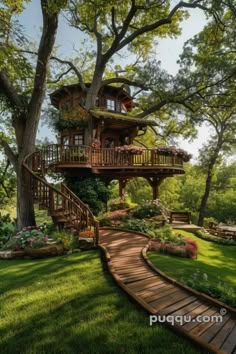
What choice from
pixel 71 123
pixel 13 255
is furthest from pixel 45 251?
pixel 71 123

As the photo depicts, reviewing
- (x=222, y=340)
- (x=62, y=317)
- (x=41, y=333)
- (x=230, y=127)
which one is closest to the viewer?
(x=222, y=340)

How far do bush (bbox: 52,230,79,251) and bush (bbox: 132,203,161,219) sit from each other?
5.55 meters

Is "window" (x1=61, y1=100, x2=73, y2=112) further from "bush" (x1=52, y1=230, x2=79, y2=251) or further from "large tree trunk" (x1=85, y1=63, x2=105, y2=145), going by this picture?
"bush" (x1=52, y1=230, x2=79, y2=251)

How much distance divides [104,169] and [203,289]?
1064cm

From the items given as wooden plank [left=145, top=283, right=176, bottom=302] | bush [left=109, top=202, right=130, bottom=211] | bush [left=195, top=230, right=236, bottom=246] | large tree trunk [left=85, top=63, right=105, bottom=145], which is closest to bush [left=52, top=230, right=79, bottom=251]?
wooden plank [left=145, top=283, right=176, bottom=302]

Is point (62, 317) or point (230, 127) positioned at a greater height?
point (230, 127)

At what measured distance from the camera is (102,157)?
1487 centimetres

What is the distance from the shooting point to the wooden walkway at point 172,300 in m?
3.47

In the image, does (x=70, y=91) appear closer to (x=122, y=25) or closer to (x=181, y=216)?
(x=122, y=25)

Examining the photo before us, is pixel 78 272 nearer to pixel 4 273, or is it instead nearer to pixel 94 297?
pixel 94 297

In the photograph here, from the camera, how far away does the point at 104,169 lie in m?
15.0

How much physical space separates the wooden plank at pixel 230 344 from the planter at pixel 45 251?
5.55m

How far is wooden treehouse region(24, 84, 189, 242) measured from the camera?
9773 mm

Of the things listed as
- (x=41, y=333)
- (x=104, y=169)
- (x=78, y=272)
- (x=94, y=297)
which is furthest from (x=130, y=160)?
(x=41, y=333)
